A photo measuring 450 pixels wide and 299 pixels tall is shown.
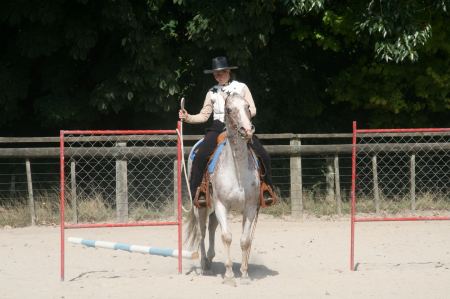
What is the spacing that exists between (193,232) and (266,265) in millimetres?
1000

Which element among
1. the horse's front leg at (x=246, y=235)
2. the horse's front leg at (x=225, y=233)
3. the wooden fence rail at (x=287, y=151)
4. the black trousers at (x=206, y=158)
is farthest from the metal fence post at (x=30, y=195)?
the horse's front leg at (x=246, y=235)

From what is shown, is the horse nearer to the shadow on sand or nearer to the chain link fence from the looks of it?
the shadow on sand

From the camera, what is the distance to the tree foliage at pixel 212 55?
12.8 metres

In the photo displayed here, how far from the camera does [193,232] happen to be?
9.65m

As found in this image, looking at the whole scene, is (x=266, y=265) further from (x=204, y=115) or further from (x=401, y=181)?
(x=401, y=181)

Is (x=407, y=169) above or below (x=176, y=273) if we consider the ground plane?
above

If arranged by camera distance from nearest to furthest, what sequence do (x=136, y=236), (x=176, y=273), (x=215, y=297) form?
(x=215, y=297) → (x=176, y=273) → (x=136, y=236)

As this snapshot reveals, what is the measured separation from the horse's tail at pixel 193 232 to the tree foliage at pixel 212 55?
388cm

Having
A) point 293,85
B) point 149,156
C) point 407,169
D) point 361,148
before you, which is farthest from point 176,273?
point 407,169

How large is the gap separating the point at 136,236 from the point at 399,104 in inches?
223

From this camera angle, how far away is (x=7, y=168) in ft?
49.8

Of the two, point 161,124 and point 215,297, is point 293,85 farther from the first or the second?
point 215,297

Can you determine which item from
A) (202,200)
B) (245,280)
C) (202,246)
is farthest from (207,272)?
A: (202,200)

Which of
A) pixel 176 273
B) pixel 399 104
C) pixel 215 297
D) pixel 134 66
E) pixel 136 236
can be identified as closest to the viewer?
pixel 215 297
